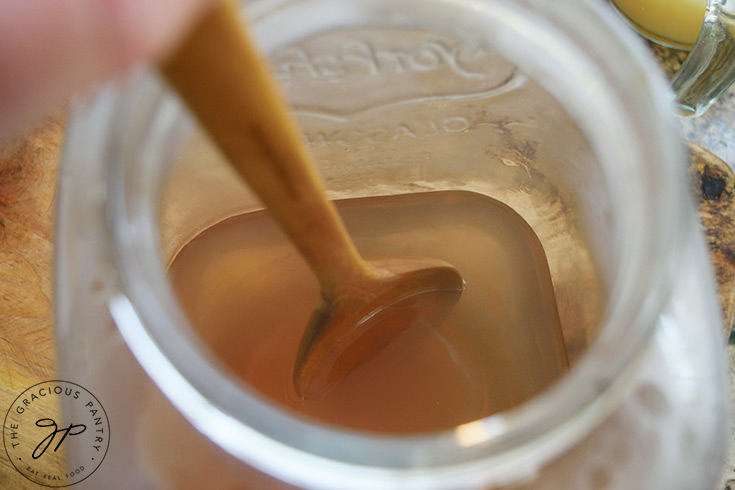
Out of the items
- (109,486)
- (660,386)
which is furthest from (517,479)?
(109,486)

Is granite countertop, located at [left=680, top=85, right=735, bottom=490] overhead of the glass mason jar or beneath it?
beneath

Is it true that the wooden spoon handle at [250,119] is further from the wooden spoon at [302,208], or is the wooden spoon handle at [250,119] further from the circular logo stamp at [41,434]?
the circular logo stamp at [41,434]

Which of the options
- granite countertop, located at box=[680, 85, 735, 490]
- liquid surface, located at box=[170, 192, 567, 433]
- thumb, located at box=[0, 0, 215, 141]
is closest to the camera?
thumb, located at box=[0, 0, 215, 141]

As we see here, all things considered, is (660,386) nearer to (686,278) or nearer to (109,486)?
(686,278)

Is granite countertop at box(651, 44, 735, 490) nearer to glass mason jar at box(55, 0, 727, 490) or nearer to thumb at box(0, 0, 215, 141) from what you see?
glass mason jar at box(55, 0, 727, 490)

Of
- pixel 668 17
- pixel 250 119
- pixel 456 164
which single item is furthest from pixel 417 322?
pixel 668 17

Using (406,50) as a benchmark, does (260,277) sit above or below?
below

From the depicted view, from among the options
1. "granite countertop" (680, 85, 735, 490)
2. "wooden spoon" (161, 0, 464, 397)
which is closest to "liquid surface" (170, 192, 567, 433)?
"wooden spoon" (161, 0, 464, 397)
